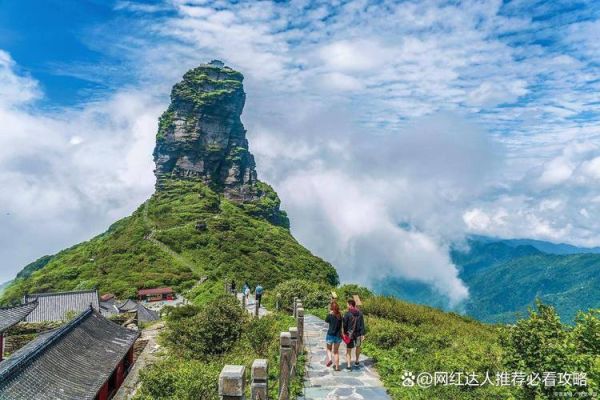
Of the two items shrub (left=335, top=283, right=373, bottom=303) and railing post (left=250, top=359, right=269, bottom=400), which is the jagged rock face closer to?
shrub (left=335, top=283, right=373, bottom=303)

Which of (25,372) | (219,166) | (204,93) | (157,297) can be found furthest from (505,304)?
(25,372)

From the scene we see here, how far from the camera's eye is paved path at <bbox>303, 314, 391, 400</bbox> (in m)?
10.6

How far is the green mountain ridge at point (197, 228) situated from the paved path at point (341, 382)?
31764 millimetres

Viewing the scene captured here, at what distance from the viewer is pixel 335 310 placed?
1216 centimetres

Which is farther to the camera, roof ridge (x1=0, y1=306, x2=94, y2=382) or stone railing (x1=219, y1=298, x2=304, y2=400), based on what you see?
roof ridge (x1=0, y1=306, x2=94, y2=382)

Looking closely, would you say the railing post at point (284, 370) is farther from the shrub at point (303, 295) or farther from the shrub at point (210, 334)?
the shrub at point (303, 295)

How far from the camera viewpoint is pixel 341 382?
38.0 ft

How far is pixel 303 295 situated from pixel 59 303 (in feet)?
119

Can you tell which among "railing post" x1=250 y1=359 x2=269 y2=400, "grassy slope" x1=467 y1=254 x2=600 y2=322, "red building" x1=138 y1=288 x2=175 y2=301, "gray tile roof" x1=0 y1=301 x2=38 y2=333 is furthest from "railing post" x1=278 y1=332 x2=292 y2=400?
"grassy slope" x1=467 y1=254 x2=600 y2=322

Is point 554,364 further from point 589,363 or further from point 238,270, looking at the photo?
point 238,270

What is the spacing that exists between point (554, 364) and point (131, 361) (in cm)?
2702

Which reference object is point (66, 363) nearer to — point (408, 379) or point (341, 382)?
point (341, 382)

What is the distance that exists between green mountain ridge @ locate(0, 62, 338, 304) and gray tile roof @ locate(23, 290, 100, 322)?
11.8m

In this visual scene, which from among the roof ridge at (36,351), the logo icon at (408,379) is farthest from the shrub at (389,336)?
the roof ridge at (36,351)
